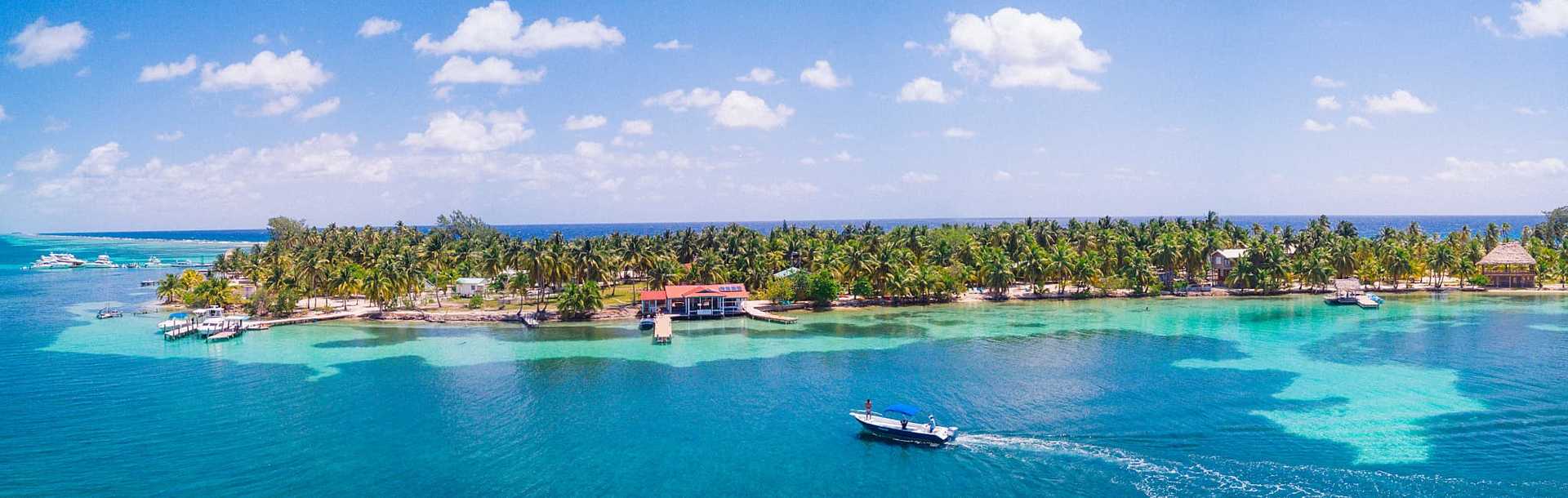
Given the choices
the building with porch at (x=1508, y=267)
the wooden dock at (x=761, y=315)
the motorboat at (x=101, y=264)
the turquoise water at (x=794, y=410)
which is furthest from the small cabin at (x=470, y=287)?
the building with porch at (x=1508, y=267)

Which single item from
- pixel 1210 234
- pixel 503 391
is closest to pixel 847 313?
pixel 503 391

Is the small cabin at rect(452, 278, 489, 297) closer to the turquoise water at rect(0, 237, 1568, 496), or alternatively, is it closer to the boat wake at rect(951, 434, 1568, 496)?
the turquoise water at rect(0, 237, 1568, 496)

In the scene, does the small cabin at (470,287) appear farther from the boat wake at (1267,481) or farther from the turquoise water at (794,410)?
the boat wake at (1267,481)

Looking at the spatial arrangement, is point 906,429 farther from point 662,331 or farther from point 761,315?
point 761,315

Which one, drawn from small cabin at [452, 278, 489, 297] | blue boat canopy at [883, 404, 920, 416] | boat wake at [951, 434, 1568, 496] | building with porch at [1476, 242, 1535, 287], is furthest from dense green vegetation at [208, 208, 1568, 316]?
boat wake at [951, 434, 1568, 496]

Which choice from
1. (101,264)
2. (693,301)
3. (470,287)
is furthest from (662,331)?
(101,264)

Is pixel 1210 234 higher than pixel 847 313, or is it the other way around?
pixel 1210 234

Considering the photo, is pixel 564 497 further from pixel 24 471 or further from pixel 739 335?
pixel 739 335
